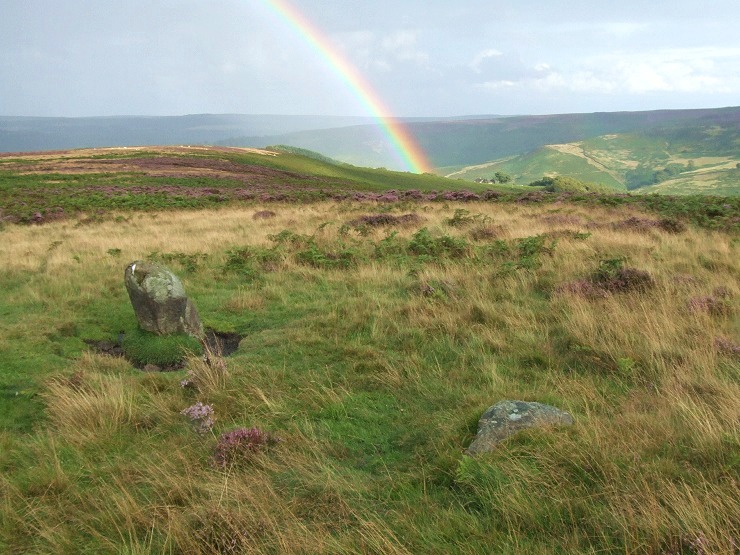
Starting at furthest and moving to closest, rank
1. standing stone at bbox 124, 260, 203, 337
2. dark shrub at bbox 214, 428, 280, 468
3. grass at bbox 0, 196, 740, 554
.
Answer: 1. standing stone at bbox 124, 260, 203, 337
2. dark shrub at bbox 214, 428, 280, 468
3. grass at bbox 0, 196, 740, 554

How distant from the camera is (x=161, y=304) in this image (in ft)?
24.8

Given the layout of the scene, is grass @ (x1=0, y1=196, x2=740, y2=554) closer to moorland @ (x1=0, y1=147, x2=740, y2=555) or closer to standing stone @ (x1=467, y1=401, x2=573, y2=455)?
moorland @ (x1=0, y1=147, x2=740, y2=555)

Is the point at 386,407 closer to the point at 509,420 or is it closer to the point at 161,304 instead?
the point at 509,420

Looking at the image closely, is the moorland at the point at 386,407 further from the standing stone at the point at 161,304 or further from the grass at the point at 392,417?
the standing stone at the point at 161,304

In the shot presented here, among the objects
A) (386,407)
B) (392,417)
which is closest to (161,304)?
(386,407)

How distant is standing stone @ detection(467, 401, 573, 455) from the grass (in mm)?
141

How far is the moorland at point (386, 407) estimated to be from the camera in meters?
2.95

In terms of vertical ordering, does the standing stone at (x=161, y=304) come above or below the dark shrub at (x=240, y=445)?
above

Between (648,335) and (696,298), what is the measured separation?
1921 mm

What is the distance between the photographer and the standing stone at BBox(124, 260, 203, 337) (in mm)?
7586

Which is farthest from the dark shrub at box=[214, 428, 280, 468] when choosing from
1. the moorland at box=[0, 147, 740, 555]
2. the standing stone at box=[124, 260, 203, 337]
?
the standing stone at box=[124, 260, 203, 337]

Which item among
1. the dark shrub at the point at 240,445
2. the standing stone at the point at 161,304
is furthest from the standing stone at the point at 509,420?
the standing stone at the point at 161,304

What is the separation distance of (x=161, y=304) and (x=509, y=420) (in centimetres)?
594

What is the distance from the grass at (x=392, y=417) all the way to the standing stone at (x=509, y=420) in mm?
141
